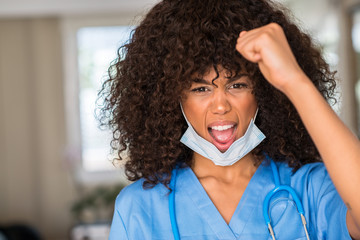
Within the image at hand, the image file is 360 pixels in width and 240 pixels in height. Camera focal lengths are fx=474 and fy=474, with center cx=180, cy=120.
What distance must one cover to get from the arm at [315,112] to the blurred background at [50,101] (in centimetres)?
395

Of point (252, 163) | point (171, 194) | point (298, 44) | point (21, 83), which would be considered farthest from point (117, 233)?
point (21, 83)

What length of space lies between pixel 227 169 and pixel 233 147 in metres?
0.10

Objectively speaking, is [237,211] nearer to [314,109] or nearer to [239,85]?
[239,85]

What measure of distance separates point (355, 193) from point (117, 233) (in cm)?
55

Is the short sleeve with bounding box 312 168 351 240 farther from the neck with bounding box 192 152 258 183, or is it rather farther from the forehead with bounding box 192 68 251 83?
the forehead with bounding box 192 68 251 83

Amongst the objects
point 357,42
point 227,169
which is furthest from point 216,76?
point 357,42

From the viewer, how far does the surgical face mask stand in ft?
3.65

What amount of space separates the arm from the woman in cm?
20

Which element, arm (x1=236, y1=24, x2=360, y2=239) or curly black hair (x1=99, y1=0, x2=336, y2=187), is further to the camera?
curly black hair (x1=99, y1=0, x2=336, y2=187)

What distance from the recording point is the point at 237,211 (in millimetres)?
1122

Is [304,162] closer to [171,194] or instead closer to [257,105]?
[257,105]

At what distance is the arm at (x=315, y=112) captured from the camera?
0.76 m

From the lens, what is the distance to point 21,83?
4723 millimetres

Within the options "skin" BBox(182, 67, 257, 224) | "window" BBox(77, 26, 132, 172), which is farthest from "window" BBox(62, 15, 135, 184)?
"skin" BBox(182, 67, 257, 224)
